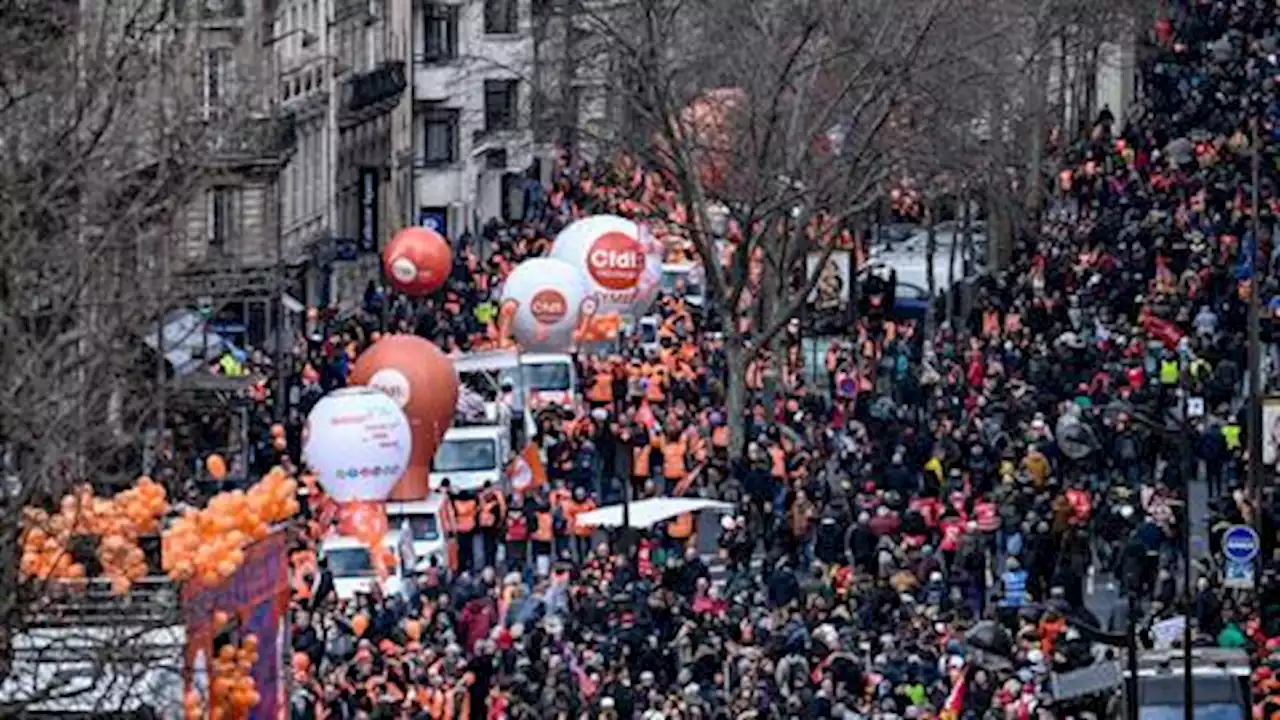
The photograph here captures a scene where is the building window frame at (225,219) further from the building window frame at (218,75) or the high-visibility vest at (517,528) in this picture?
the high-visibility vest at (517,528)

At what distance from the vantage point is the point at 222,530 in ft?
139

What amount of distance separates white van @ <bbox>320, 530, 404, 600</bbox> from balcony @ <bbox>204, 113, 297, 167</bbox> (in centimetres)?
554

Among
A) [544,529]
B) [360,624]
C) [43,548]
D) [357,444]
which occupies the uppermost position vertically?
[43,548]

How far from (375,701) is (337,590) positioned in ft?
24.1

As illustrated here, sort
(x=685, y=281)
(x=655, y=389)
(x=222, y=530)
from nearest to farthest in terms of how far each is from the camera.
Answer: (x=222, y=530), (x=655, y=389), (x=685, y=281)

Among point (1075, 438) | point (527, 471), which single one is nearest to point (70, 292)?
point (1075, 438)

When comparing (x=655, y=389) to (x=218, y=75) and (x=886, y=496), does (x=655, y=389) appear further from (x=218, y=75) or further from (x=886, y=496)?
(x=886, y=496)

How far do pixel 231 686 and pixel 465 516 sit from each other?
76.6ft

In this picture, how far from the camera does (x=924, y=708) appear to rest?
2053 inches

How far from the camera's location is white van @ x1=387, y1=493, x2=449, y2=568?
2472 inches

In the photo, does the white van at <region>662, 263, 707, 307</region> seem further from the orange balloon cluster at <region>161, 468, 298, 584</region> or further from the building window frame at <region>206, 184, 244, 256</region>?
the orange balloon cluster at <region>161, 468, 298, 584</region>

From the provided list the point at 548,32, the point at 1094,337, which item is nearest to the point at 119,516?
the point at 1094,337

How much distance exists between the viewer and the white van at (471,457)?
69312mm

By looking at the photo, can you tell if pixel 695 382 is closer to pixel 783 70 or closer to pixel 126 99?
pixel 783 70
